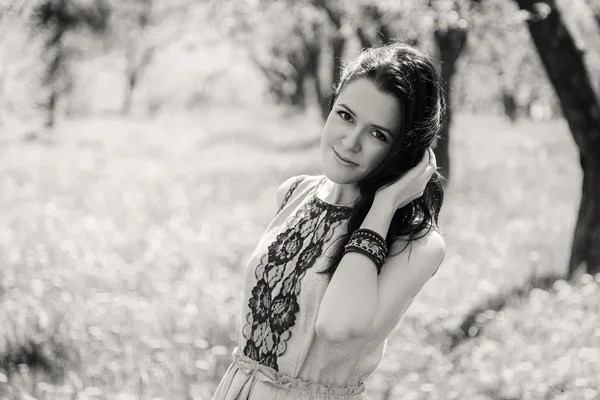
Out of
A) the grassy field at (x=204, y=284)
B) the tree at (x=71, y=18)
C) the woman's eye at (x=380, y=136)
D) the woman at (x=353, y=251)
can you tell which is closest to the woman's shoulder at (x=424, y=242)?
the woman at (x=353, y=251)

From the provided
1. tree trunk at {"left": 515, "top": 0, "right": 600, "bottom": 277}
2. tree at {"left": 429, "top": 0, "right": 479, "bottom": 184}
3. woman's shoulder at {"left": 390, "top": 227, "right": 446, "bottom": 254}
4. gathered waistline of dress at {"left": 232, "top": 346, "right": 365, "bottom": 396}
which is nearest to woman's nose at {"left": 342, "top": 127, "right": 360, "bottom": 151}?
woman's shoulder at {"left": 390, "top": 227, "right": 446, "bottom": 254}

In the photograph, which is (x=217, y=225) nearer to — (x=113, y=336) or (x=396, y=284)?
(x=113, y=336)

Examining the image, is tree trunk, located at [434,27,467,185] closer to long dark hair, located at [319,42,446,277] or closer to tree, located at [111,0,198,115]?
long dark hair, located at [319,42,446,277]

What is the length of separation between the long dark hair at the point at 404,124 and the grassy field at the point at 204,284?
236cm

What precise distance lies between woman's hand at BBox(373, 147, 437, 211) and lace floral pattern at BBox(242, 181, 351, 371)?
0.58 feet

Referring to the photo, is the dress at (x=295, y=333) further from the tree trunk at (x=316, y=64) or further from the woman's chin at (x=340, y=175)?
the tree trunk at (x=316, y=64)

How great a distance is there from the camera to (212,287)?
6.03 m

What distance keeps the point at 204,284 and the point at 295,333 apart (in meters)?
4.21

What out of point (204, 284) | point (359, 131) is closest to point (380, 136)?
point (359, 131)

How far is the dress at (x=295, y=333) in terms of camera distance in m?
2.10

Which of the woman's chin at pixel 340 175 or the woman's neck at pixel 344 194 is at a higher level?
the woman's chin at pixel 340 175

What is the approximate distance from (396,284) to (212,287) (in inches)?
166

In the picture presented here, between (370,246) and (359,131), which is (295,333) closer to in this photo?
(370,246)

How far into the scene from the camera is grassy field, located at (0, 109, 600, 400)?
4359 mm
